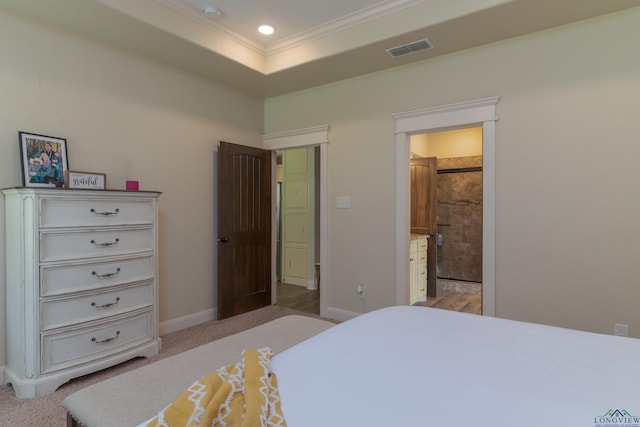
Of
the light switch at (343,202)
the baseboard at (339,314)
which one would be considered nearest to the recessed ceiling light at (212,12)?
the light switch at (343,202)

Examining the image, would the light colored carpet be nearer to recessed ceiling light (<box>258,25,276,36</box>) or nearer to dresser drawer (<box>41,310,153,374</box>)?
dresser drawer (<box>41,310,153,374</box>)

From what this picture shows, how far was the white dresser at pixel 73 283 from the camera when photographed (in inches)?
87.0

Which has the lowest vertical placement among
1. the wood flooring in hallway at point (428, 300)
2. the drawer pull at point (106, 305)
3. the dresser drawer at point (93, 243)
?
the wood flooring in hallway at point (428, 300)

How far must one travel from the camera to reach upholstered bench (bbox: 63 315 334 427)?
119 cm

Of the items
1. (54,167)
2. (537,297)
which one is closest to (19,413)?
(54,167)

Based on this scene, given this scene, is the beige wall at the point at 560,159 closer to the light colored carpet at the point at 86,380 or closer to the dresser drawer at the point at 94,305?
the light colored carpet at the point at 86,380

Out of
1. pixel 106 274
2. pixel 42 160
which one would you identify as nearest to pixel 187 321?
pixel 106 274

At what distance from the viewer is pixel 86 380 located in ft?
8.04

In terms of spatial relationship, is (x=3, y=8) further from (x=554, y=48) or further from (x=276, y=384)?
(x=554, y=48)

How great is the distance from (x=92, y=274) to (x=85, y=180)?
0.74m

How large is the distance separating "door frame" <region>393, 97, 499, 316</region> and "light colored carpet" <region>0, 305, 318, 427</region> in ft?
5.39

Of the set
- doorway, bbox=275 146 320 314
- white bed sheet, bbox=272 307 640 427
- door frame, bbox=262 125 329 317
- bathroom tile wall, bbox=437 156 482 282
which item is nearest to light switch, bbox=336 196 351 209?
door frame, bbox=262 125 329 317

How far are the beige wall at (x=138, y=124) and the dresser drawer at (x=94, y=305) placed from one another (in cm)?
49

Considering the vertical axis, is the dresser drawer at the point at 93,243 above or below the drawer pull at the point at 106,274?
above
